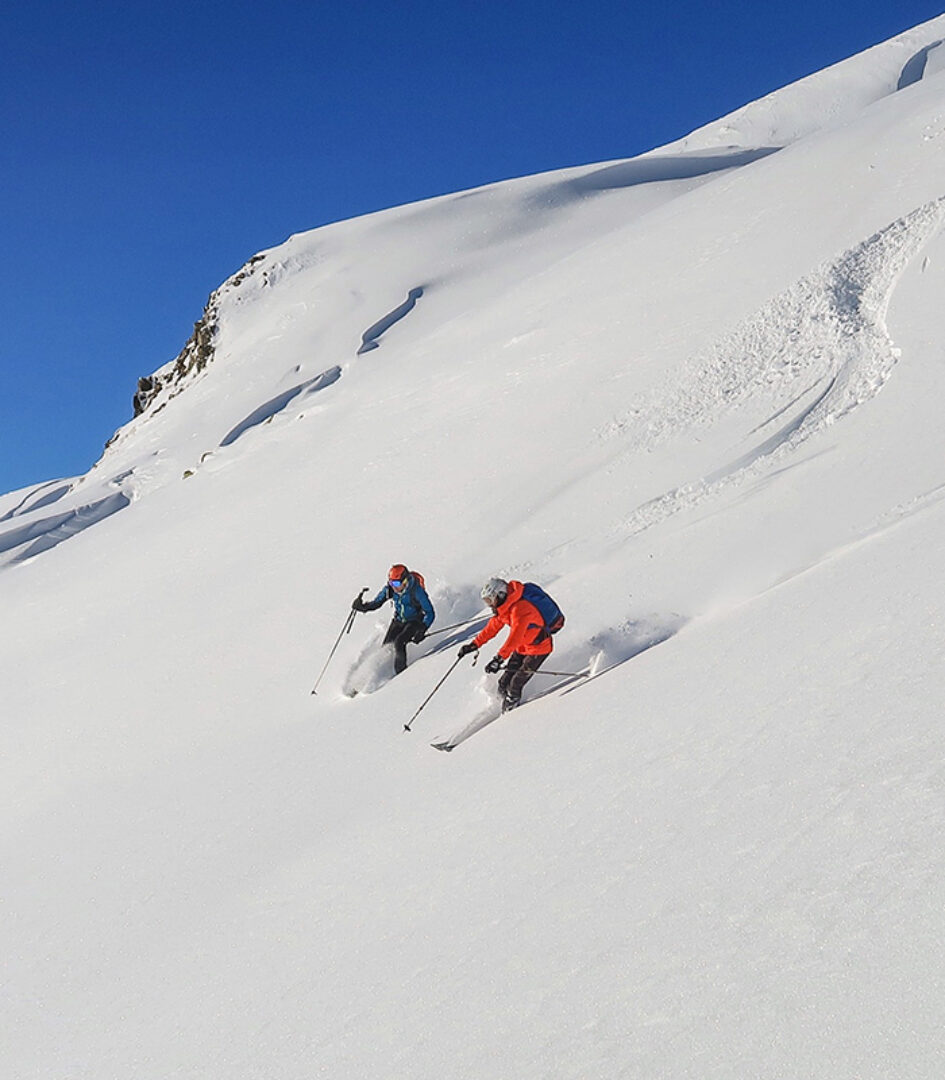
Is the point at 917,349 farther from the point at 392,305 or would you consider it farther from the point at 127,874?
the point at 392,305

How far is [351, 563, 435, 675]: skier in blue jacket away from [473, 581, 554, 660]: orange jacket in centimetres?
263

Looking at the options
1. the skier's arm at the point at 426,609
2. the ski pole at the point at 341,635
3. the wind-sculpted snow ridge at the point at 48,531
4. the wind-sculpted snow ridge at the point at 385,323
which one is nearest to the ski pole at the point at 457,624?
the skier's arm at the point at 426,609

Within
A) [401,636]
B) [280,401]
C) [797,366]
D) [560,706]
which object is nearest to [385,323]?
[280,401]

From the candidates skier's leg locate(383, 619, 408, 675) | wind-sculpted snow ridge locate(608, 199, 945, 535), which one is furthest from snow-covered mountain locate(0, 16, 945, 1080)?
skier's leg locate(383, 619, 408, 675)

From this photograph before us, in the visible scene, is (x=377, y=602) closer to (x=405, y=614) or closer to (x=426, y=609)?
(x=405, y=614)

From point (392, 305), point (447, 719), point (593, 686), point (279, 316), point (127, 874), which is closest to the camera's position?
point (127, 874)

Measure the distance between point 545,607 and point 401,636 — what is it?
291cm

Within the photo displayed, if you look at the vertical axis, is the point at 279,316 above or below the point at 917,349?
→ above

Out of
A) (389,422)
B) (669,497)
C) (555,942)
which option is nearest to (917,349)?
(669,497)

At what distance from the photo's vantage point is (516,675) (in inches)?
354

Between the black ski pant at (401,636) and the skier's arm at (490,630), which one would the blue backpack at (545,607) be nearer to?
the skier's arm at (490,630)

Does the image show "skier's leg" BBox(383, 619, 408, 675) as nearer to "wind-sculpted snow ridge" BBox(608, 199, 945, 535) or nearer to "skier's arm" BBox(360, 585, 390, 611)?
"skier's arm" BBox(360, 585, 390, 611)

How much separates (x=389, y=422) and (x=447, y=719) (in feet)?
40.9

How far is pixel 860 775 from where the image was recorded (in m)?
4.34
